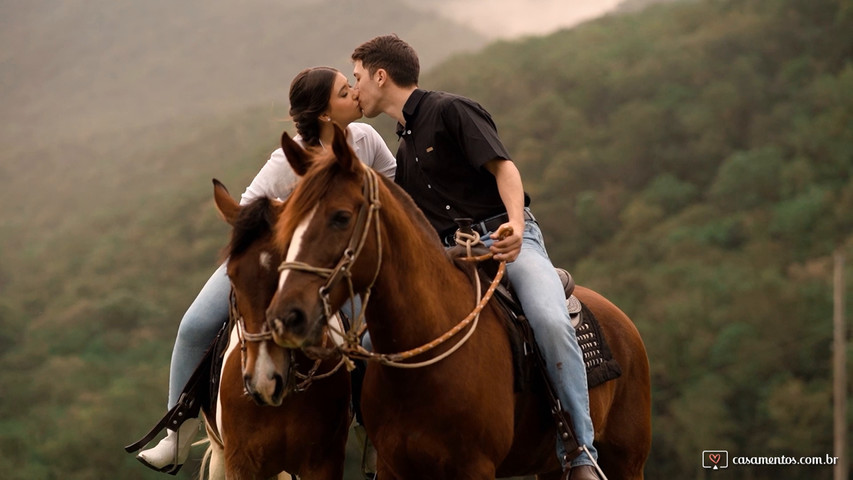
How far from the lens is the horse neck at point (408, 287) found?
5.33 metres

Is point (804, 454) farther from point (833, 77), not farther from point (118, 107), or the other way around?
point (118, 107)

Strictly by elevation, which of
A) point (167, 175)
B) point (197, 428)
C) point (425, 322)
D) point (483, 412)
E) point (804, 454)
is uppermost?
point (425, 322)

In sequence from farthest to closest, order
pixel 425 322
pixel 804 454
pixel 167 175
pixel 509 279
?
pixel 167 175, pixel 804 454, pixel 509 279, pixel 425 322

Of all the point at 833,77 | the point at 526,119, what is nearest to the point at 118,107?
the point at 526,119

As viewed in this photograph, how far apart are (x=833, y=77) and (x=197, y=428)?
260 ft

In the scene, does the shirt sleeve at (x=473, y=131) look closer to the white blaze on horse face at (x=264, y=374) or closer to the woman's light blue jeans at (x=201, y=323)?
the woman's light blue jeans at (x=201, y=323)

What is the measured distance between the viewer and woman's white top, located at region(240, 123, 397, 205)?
22.2 ft

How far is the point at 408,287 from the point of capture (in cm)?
543

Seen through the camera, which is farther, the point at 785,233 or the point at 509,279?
the point at 785,233

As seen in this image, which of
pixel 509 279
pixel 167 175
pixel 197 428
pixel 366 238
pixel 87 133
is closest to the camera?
pixel 366 238

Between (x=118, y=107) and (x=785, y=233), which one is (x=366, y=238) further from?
(x=118, y=107)

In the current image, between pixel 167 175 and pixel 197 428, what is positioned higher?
pixel 197 428

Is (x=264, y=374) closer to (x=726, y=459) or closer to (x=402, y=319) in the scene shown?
(x=402, y=319)

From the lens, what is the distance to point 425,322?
5.54 meters
